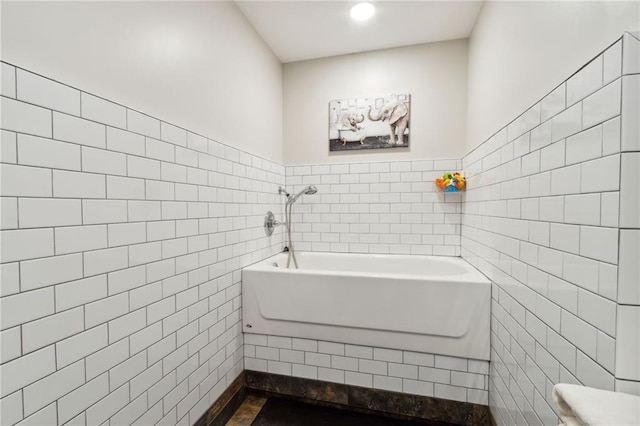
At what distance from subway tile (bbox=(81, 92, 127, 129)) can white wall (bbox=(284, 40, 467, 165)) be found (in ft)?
5.44

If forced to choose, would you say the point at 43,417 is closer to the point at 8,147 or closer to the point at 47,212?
the point at 47,212

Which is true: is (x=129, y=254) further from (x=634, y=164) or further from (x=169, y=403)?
(x=634, y=164)

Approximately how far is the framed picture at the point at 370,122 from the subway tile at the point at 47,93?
6.13ft

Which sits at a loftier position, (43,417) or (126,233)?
(126,233)

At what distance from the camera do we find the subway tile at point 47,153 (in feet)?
A: 2.58

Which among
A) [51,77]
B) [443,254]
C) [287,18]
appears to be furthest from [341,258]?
[51,77]

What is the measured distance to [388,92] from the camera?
240cm

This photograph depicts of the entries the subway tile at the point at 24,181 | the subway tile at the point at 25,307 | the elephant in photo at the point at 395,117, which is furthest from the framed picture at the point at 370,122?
the subway tile at the point at 25,307

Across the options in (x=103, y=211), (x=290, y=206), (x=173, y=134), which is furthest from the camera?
(x=290, y=206)

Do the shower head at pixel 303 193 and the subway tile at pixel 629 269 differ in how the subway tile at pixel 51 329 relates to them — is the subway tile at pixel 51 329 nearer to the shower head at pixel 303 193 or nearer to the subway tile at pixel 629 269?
the subway tile at pixel 629 269

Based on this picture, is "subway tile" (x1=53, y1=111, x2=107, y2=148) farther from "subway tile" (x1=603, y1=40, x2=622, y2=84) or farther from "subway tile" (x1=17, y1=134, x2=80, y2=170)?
"subway tile" (x1=603, y1=40, x2=622, y2=84)

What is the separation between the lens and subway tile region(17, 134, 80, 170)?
30.9 inches

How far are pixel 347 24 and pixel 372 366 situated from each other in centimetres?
233

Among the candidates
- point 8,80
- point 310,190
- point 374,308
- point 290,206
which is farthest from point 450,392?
point 8,80
